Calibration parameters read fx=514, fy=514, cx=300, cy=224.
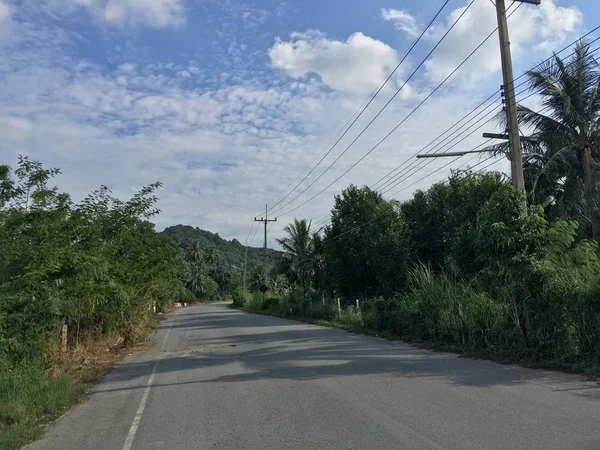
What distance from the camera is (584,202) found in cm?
2045

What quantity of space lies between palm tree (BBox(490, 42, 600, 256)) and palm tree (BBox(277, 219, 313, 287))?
28270mm

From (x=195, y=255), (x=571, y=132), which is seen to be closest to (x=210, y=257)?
(x=195, y=255)

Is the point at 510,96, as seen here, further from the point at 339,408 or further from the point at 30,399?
the point at 30,399

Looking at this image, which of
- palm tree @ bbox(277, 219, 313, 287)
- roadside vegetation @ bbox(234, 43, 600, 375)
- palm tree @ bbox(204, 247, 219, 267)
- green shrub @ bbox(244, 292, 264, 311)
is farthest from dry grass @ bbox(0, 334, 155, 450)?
palm tree @ bbox(204, 247, 219, 267)

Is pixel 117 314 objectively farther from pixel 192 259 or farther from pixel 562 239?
pixel 192 259

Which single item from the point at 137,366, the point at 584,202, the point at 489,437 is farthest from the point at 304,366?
the point at 584,202

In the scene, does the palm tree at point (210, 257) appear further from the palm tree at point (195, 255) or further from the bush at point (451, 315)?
the bush at point (451, 315)

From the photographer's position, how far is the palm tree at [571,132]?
66.0 ft

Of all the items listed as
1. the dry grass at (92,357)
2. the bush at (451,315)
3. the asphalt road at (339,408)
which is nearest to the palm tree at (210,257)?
the dry grass at (92,357)

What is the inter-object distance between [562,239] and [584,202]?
9711 millimetres

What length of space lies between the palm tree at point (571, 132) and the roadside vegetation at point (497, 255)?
0.04 m

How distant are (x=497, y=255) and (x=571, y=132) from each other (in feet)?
36.4

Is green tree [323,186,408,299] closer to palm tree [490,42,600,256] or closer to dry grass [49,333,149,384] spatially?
palm tree [490,42,600,256]

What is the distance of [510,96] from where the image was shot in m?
13.9
